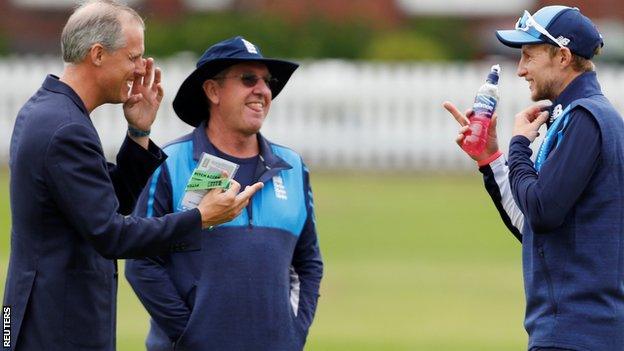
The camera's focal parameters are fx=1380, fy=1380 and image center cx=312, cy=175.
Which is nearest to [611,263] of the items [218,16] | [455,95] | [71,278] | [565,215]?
[565,215]

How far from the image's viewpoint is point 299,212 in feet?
21.1

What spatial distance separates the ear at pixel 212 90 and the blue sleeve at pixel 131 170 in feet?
2.10

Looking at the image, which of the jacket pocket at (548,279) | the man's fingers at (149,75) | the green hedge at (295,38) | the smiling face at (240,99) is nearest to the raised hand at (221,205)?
the man's fingers at (149,75)

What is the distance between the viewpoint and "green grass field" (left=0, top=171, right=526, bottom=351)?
10844 millimetres

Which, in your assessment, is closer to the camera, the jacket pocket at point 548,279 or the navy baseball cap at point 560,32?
the jacket pocket at point 548,279

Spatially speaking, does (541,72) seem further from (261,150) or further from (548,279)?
(261,150)

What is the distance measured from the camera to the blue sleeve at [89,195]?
5.20m

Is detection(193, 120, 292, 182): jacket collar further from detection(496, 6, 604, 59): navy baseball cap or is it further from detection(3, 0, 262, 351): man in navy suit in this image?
detection(496, 6, 604, 59): navy baseball cap

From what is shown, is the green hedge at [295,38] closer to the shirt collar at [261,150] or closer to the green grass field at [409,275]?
the green grass field at [409,275]

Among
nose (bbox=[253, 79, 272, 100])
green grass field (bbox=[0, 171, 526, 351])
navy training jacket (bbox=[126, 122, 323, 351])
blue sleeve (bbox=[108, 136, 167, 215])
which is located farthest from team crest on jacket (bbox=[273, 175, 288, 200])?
green grass field (bbox=[0, 171, 526, 351])

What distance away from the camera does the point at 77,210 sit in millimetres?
5207

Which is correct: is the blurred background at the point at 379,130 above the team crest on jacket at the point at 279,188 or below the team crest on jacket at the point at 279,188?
below

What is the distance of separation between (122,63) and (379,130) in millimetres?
18541

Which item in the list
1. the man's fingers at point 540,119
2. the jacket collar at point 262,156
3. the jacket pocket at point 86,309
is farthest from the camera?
the jacket collar at point 262,156
